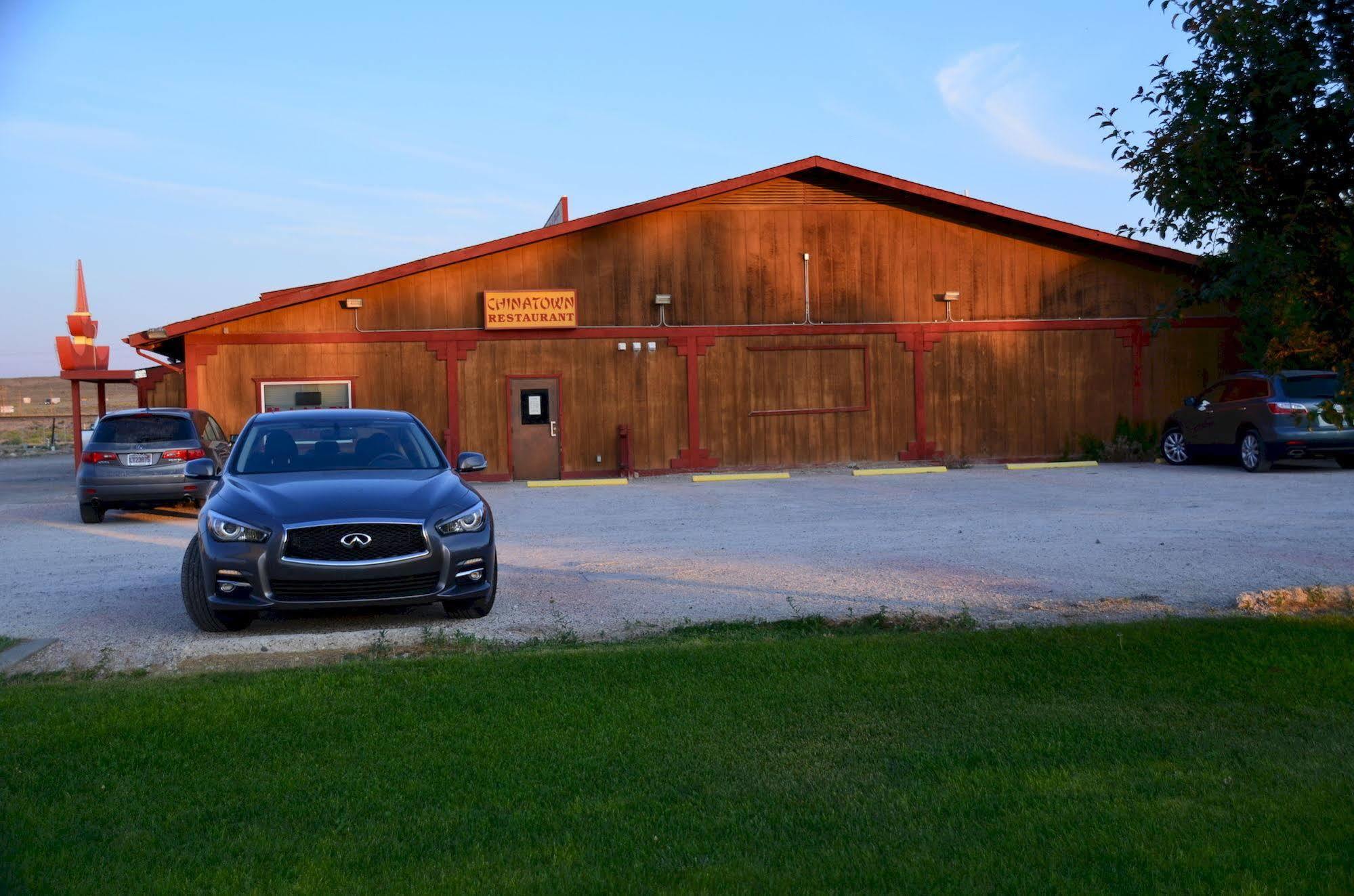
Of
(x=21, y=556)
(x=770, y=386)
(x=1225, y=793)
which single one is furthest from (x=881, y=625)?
(x=770, y=386)

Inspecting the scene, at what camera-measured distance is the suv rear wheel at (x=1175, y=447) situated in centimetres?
2311

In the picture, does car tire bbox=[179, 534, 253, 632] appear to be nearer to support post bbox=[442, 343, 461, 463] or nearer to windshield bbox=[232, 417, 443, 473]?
windshield bbox=[232, 417, 443, 473]

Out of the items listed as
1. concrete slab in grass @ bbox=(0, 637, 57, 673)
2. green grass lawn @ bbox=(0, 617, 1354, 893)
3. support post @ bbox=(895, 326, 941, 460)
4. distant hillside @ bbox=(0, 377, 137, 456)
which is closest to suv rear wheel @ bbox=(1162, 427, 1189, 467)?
support post @ bbox=(895, 326, 941, 460)

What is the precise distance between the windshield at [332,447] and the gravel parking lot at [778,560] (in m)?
1.21

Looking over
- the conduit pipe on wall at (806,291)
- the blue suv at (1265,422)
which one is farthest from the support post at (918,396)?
the blue suv at (1265,422)

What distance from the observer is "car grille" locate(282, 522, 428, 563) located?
27.3 feet

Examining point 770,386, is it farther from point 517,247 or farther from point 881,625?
point 881,625

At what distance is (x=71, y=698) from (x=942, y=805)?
4443mm

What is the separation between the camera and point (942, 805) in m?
4.57

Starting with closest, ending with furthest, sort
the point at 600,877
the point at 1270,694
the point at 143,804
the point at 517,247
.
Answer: the point at 600,877 → the point at 143,804 → the point at 1270,694 → the point at 517,247

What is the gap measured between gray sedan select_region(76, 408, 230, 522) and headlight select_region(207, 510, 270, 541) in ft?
29.1

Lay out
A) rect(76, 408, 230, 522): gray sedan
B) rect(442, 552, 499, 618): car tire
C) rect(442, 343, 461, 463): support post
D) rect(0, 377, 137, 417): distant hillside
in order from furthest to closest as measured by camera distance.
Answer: rect(0, 377, 137, 417): distant hillside
rect(442, 343, 461, 463): support post
rect(76, 408, 230, 522): gray sedan
rect(442, 552, 499, 618): car tire

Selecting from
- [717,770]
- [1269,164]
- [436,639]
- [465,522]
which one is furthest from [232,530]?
[1269,164]

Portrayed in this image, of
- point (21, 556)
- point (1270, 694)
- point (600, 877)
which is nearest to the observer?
point (600, 877)
